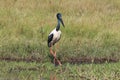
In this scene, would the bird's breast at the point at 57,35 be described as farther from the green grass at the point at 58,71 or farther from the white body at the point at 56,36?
the green grass at the point at 58,71

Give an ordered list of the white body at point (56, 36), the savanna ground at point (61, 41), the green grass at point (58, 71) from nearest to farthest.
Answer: the green grass at point (58, 71) < the savanna ground at point (61, 41) < the white body at point (56, 36)

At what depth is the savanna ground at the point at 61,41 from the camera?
7.85 meters

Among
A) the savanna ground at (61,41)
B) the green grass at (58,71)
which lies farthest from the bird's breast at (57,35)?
the green grass at (58,71)

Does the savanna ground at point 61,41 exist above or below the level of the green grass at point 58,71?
above

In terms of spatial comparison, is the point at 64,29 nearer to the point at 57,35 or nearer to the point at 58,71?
the point at 57,35

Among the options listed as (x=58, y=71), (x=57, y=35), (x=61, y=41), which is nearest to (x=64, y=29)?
(x=61, y=41)

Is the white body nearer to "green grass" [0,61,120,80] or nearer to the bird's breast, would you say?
the bird's breast

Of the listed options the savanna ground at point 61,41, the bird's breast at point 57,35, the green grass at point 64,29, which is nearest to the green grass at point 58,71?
the savanna ground at point 61,41

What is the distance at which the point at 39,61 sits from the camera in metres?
8.60

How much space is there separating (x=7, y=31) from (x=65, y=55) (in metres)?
1.79

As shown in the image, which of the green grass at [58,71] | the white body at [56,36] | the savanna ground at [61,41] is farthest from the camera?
the white body at [56,36]

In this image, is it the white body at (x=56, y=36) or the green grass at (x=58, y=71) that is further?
the white body at (x=56, y=36)

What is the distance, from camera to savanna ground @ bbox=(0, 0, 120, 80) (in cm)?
785

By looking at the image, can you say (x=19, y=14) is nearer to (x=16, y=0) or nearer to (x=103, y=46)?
(x=16, y=0)
